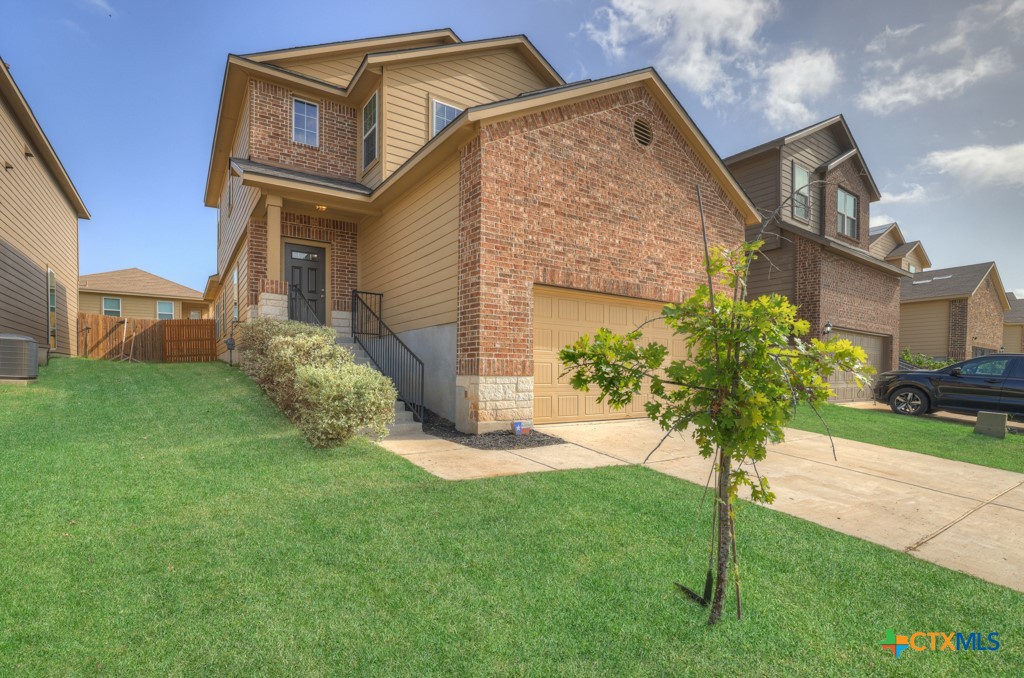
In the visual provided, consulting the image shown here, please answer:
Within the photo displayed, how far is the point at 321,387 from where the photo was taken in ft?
19.6

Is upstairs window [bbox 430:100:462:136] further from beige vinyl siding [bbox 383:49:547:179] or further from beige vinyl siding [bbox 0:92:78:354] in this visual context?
beige vinyl siding [bbox 0:92:78:354]

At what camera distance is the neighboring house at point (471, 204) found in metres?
7.99

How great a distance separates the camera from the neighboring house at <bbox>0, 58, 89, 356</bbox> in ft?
37.1

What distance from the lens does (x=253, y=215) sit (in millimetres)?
11203

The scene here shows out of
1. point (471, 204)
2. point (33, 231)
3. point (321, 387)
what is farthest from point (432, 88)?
Answer: point (33, 231)

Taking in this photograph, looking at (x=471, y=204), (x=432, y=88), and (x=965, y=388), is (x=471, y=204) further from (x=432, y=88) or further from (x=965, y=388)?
(x=965, y=388)

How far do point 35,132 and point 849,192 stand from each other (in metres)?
25.5

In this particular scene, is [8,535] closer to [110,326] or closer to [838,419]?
[838,419]

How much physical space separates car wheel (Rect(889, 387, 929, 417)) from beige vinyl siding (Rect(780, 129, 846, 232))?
21.0 feet

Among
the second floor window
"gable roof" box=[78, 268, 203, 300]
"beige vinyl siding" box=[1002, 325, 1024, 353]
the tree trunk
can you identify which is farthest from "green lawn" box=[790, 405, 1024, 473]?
"beige vinyl siding" box=[1002, 325, 1024, 353]

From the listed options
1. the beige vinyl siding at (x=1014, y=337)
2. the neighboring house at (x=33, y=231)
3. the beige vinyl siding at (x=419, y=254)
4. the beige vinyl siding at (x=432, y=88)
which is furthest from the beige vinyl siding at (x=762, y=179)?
the beige vinyl siding at (x=1014, y=337)

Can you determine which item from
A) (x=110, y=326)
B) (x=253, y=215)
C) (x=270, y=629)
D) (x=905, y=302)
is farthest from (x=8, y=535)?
(x=905, y=302)

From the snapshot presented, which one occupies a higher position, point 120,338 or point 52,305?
point 52,305

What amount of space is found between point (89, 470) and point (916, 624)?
21.6 ft
